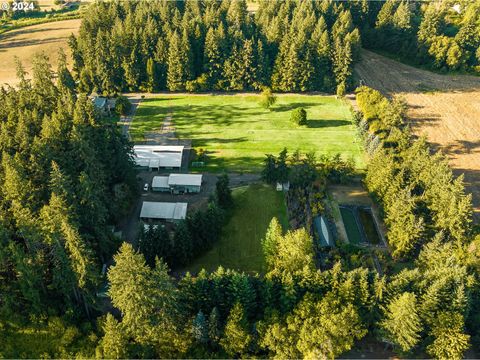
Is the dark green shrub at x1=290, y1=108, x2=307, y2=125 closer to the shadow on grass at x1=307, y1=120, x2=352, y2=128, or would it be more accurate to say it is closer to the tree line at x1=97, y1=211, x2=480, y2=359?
the shadow on grass at x1=307, y1=120, x2=352, y2=128

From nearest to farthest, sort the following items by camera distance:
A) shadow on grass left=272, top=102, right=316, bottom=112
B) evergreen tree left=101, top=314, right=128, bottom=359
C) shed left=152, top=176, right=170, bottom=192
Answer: evergreen tree left=101, top=314, right=128, bottom=359
shed left=152, top=176, right=170, bottom=192
shadow on grass left=272, top=102, right=316, bottom=112

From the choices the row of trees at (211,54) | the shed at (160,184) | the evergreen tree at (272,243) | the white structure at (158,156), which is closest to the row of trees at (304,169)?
the white structure at (158,156)

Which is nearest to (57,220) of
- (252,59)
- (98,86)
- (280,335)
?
(280,335)

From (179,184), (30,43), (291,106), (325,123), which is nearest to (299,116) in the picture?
(325,123)

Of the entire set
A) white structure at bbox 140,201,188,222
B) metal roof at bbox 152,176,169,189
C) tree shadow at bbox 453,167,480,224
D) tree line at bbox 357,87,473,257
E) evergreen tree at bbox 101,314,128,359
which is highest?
tree line at bbox 357,87,473,257

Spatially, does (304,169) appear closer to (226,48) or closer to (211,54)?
(211,54)

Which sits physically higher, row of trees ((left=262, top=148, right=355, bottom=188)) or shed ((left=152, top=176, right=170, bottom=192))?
row of trees ((left=262, top=148, right=355, bottom=188))

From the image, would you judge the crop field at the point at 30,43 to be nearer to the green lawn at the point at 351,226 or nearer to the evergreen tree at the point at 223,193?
the evergreen tree at the point at 223,193

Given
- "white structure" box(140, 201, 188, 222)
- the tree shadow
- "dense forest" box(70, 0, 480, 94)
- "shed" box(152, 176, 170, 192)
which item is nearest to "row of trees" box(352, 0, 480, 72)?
"dense forest" box(70, 0, 480, 94)

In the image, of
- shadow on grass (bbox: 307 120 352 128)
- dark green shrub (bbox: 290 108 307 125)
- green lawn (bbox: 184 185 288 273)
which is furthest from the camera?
shadow on grass (bbox: 307 120 352 128)
